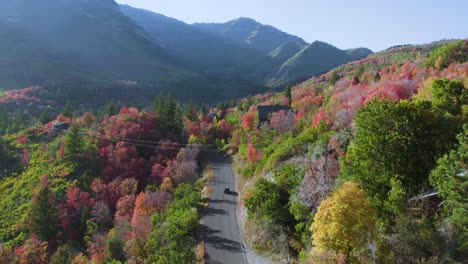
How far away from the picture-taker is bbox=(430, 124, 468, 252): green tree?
17828 mm

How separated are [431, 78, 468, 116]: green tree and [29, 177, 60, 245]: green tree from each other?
49.2m

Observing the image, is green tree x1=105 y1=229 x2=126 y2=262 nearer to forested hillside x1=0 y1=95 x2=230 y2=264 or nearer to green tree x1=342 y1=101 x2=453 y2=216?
forested hillside x1=0 y1=95 x2=230 y2=264

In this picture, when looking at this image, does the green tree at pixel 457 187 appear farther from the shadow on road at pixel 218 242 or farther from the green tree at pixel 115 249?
the green tree at pixel 115 249

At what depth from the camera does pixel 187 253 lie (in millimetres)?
29234

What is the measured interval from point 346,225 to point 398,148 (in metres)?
7.41

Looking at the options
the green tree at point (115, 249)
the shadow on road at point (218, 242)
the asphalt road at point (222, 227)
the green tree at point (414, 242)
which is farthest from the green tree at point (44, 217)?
the green tree at point (414, 242)

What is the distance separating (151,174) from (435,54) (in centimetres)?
4746

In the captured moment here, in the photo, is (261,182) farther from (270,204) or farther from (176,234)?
(176,234)

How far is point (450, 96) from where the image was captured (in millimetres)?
27344

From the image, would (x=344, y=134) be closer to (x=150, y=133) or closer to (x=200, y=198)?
(x=200, y=198)

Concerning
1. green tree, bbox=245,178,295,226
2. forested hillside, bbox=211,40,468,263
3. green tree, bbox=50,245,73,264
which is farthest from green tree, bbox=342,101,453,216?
green tree, bbox=50,245,73,264

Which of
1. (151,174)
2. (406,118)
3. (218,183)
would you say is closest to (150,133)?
(151,174)

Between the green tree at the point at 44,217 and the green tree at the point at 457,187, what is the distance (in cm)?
4895

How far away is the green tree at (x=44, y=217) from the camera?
50.2 metres
